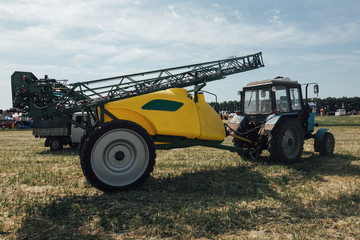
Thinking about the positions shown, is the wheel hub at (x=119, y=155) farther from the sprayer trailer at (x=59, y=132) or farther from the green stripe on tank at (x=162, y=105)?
the sprayer trailer at (x=59, y=132)

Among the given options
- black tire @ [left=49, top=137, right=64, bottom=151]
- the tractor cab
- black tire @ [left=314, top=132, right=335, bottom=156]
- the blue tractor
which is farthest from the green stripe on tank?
black tire @ [left=49, top=137, right=64, bottom=151]

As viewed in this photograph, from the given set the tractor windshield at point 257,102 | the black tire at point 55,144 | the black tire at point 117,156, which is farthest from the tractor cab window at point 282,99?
the black tire at point 55,144

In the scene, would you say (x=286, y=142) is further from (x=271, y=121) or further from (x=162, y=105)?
(x=162, y=105)

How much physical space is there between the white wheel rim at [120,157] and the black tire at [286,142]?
4161 mm

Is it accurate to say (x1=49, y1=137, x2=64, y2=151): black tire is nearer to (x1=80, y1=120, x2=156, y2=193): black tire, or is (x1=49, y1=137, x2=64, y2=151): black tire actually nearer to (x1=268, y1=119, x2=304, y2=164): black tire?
(x1=80, y1=120, x2=156, y2=193): black tire

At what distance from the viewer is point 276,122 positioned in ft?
25.6

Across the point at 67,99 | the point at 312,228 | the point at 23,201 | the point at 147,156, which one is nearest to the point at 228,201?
the point at 312,228

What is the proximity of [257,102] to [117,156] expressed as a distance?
18.1 feet

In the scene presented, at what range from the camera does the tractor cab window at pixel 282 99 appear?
8562 millimetres

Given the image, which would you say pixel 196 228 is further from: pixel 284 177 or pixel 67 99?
pixel 67 99

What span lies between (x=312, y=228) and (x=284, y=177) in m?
2.84

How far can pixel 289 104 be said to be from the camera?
8.62 meters

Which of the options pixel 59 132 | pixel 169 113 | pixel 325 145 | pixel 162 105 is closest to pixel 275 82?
pixel 325 145

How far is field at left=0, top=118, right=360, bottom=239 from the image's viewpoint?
3.44 meters
